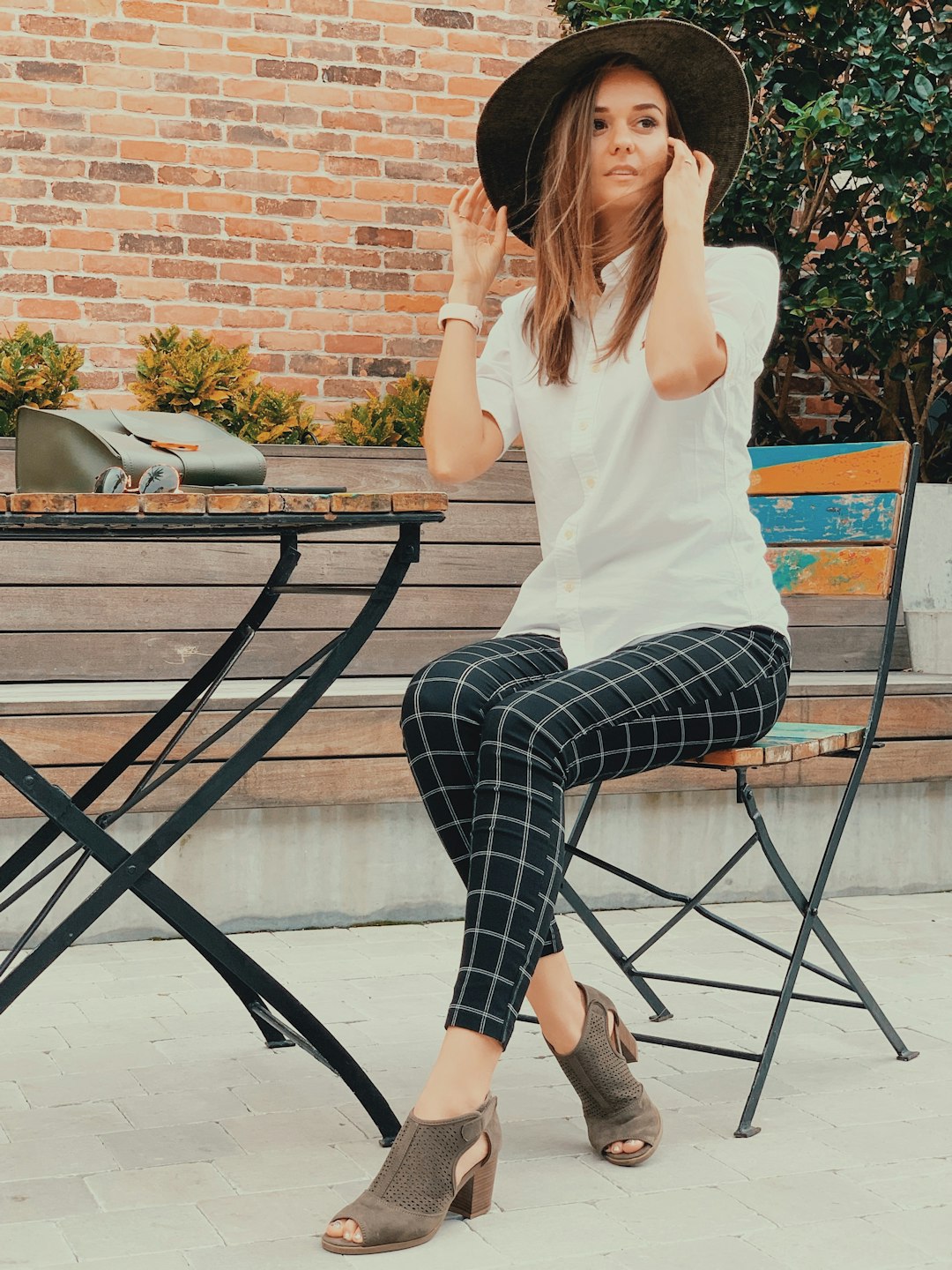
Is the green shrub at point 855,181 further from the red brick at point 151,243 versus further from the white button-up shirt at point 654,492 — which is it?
the white button-up shirt at point 654,492

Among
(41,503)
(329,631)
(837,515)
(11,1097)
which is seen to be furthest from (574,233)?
(329,631)

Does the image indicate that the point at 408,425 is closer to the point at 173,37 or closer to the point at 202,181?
the point at 202,181

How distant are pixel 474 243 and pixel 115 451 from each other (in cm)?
71

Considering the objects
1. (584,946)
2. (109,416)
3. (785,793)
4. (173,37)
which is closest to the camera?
(109,416)

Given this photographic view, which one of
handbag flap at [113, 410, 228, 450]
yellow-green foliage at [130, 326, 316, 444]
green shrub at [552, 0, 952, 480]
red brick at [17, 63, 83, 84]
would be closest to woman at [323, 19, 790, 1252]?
handbag flap at [113, 410, 228, 450]

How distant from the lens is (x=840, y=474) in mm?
2621

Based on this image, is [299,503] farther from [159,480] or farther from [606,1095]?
[606,1095]

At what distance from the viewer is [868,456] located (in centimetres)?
257

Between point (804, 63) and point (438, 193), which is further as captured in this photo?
point (438, 193)

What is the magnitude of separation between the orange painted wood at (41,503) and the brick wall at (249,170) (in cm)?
308

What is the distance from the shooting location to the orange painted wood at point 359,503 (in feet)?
6.24

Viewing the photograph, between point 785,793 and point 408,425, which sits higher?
point 408,425

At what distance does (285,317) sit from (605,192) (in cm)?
287

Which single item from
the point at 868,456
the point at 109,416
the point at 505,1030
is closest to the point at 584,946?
the point at 868,456
